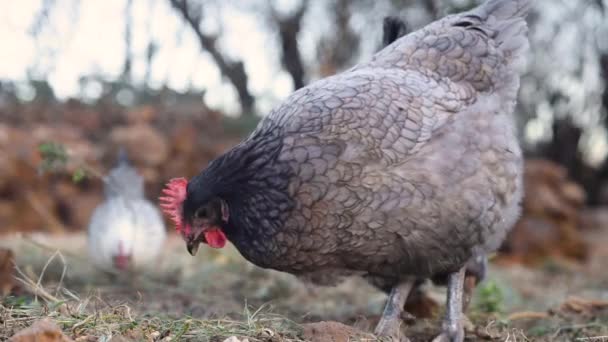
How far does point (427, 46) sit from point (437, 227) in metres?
0.95

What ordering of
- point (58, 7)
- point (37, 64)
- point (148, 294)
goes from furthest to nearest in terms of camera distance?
point (37, 64) < point (58, 7) < point (148, 294)

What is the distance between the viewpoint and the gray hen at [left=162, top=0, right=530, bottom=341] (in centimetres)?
240

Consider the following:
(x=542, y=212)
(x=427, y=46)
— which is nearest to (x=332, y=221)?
(x=427, y=46)

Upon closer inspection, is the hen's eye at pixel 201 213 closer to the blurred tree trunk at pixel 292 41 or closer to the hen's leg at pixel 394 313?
the hen's leg at pixel 394 313

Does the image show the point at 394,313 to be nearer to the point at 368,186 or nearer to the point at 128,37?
the point at 368,186

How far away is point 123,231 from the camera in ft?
14.7

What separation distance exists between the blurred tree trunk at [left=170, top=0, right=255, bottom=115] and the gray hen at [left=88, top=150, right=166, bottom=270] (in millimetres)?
1911

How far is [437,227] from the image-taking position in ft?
8.27

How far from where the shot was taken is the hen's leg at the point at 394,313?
8.63ft

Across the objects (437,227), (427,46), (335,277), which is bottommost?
(335,277)

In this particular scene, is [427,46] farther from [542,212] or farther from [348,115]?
[542,212]

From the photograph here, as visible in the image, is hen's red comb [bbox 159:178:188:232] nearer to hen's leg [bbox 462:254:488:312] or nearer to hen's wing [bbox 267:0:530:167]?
hen's wing [bbox 267:0:530:167]

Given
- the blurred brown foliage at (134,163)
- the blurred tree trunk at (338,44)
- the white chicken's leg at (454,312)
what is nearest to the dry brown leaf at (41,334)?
the white chicken's leg at (454,312)

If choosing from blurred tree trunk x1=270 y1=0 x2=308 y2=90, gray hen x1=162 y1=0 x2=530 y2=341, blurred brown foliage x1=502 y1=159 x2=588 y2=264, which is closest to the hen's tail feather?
gray hen x1=162 y1=0 x2=530 y2=341
